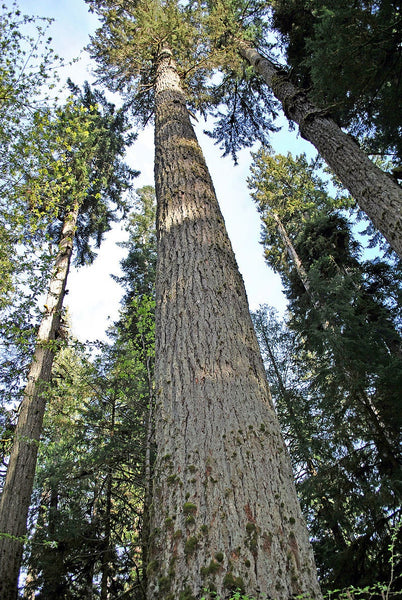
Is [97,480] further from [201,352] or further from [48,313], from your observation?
[201,352]

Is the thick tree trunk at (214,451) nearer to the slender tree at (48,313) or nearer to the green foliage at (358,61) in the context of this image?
the slender tree at (48,313)

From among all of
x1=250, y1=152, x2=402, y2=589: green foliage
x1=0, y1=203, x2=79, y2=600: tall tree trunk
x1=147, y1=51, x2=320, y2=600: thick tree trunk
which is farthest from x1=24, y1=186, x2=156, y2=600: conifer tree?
x1=250, y1=152, x2=402, y2=589: green foliage

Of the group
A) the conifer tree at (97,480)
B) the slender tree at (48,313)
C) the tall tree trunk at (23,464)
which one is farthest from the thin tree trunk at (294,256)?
the tall tree trunk at (23,464)

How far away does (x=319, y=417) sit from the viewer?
7.58 m

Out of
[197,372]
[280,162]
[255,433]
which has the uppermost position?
[280,162]

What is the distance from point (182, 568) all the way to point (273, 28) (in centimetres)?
1348

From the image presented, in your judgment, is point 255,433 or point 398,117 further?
point 398,117

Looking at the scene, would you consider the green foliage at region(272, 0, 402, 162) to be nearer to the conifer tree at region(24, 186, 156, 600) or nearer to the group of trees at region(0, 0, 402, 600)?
the group of trees at region(0, 0, 402, 600)

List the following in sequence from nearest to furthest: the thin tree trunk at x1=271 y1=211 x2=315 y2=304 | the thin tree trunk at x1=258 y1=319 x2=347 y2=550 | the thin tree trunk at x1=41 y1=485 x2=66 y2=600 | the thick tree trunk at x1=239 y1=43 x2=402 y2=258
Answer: the thick tree trunk at x1=239 y1=43 x2=402 y2=258 < the thin tree trunk at x1=41 y1=485 x2=66 y2=600 < the thin tree trunk at x1=258 y1=319 x2=347 y2=550 < the thin tree trunk at x1=271 y1=211 x2=315 y2=304

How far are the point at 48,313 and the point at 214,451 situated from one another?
727 cm

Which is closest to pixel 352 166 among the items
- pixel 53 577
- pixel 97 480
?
pixel 97 480

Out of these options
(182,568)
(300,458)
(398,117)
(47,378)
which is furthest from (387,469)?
(398,117)

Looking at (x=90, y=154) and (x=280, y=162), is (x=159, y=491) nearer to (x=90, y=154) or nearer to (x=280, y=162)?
(x=90, y=154)

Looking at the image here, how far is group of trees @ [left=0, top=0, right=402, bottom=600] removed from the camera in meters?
1.49
